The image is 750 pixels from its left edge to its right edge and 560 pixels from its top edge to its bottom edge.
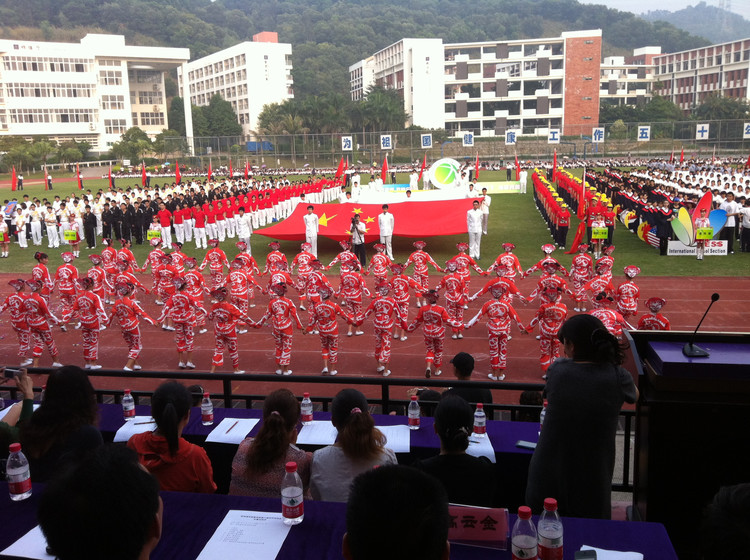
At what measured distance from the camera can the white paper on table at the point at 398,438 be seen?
4238 millimetres

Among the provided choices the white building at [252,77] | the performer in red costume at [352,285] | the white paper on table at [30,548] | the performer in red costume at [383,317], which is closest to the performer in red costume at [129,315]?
the performer in red costume at [352,285]

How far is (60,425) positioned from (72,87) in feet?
241

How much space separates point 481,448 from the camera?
4.20 m

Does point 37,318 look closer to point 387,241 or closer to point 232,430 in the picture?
point 232,430

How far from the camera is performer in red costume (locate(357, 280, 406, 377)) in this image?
8961mm

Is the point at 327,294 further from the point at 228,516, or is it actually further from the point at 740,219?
the point at 740,219

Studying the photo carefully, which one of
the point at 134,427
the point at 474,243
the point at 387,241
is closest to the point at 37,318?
the point at 134,427

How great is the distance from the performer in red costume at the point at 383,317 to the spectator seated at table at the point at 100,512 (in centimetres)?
694

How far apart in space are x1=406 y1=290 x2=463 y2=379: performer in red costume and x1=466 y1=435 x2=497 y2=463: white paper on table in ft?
14.2

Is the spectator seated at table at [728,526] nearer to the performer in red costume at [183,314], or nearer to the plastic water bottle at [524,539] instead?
the plastic water bottle at [524,539]

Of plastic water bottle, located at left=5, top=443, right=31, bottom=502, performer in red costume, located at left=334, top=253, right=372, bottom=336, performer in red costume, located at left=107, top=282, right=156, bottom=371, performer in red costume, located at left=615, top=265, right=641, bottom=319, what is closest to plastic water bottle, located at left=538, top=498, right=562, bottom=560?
plastic water bottle, located at left=5, top=443, right=31, bottom=502

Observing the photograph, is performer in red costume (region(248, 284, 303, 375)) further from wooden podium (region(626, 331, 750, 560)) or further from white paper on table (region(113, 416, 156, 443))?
wooden podium (region(626, 331, 750, 560))

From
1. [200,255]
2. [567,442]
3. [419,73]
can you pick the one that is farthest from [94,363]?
[419,73]

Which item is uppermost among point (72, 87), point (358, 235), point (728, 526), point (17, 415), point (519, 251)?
point (72, 87)
